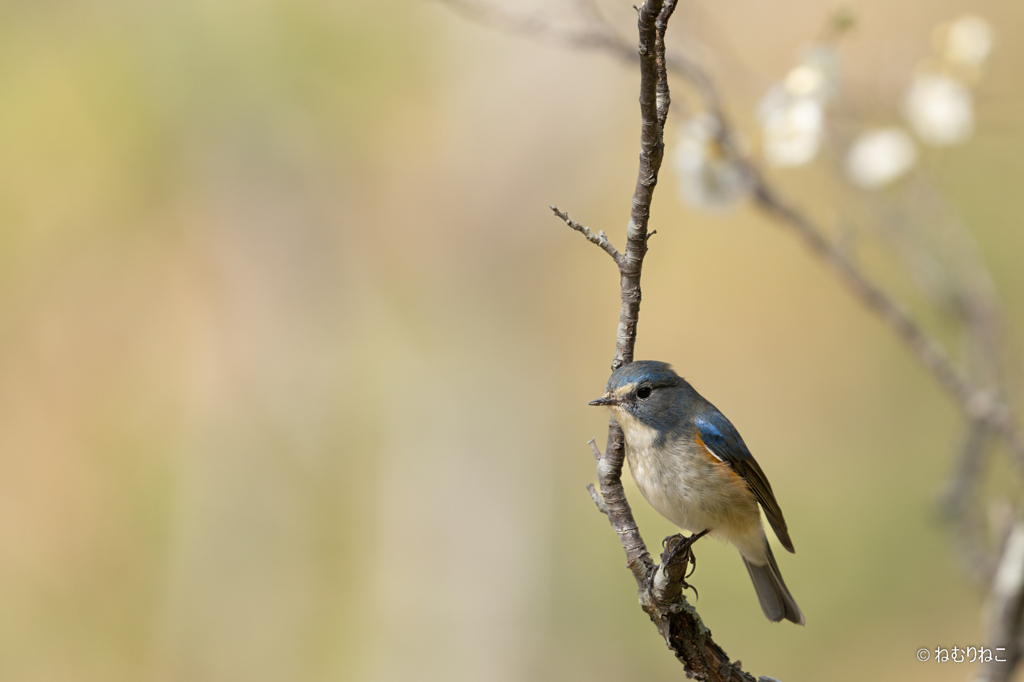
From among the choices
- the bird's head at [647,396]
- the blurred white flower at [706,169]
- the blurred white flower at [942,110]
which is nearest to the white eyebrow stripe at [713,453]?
the bird's head at [647,396]

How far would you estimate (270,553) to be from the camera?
7.91m

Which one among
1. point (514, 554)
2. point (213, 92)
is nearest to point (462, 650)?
point (514, 554)

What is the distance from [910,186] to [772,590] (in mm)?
1611

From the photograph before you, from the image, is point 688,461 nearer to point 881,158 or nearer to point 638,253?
point 638,253

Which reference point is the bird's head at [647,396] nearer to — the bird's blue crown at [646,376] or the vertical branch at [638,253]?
the bird's blue crown at [646,376]

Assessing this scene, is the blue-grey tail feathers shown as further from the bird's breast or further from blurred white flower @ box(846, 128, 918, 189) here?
blurred white flower @ box(846, 128, 918, 189)

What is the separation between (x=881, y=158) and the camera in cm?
286

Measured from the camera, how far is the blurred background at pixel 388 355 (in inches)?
277

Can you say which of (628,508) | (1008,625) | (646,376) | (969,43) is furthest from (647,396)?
(969,43)

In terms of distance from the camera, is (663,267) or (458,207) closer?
(458,207)

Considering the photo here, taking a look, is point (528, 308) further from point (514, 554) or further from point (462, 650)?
point (462, 650)

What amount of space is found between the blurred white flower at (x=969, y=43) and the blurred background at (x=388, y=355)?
413 centimetres

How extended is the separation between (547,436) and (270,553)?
3.04m

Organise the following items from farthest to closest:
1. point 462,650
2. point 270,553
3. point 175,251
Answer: point 175,251 < point 270,553 < point 462,650
